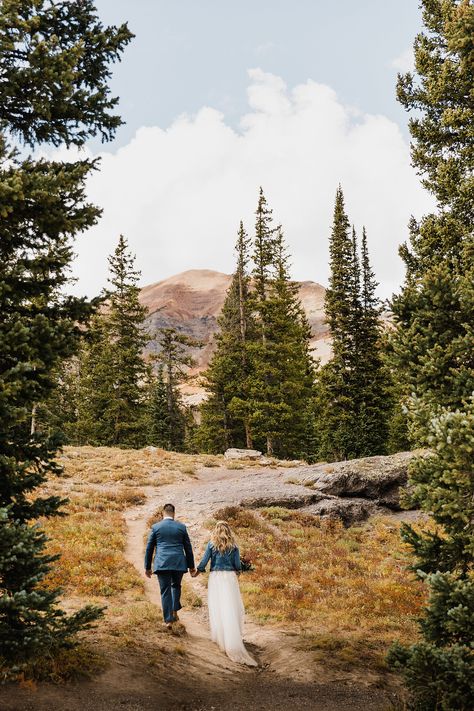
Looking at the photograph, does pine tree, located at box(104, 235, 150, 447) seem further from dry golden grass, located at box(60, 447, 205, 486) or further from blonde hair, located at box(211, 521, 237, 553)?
blonde hair, located at box(211, 521, 237, 553)

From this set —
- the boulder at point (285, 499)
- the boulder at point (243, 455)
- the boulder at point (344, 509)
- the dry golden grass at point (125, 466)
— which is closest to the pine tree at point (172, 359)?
the boulder at point (243, 455)

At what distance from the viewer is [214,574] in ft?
32.8

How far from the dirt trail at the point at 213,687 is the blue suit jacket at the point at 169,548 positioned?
1.27 metres

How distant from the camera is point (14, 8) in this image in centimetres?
737

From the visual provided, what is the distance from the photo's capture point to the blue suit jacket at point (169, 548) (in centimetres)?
1011

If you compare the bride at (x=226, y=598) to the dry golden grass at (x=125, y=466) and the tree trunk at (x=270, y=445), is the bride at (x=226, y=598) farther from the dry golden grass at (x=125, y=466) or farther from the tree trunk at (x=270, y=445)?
the tree trunk at (x=270, y=445)

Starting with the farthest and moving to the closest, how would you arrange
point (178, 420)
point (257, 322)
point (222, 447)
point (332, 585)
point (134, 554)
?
1. point (178, 420)
2. point (222, 447)
3. point (257, 322)
4. point (134, 554)
5. point (332, 585)

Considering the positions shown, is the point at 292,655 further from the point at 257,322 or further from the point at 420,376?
the point at 257,322

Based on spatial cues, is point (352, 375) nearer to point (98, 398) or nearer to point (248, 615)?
point (98, 398)

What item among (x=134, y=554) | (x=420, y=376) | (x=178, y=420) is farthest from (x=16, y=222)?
(x=178, y=420)

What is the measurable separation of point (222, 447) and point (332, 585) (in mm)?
35206

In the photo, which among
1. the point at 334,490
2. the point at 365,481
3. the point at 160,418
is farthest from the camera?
the point at 160,418

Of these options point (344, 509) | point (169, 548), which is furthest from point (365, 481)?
point (169, 548)

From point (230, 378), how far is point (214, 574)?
36463mm
